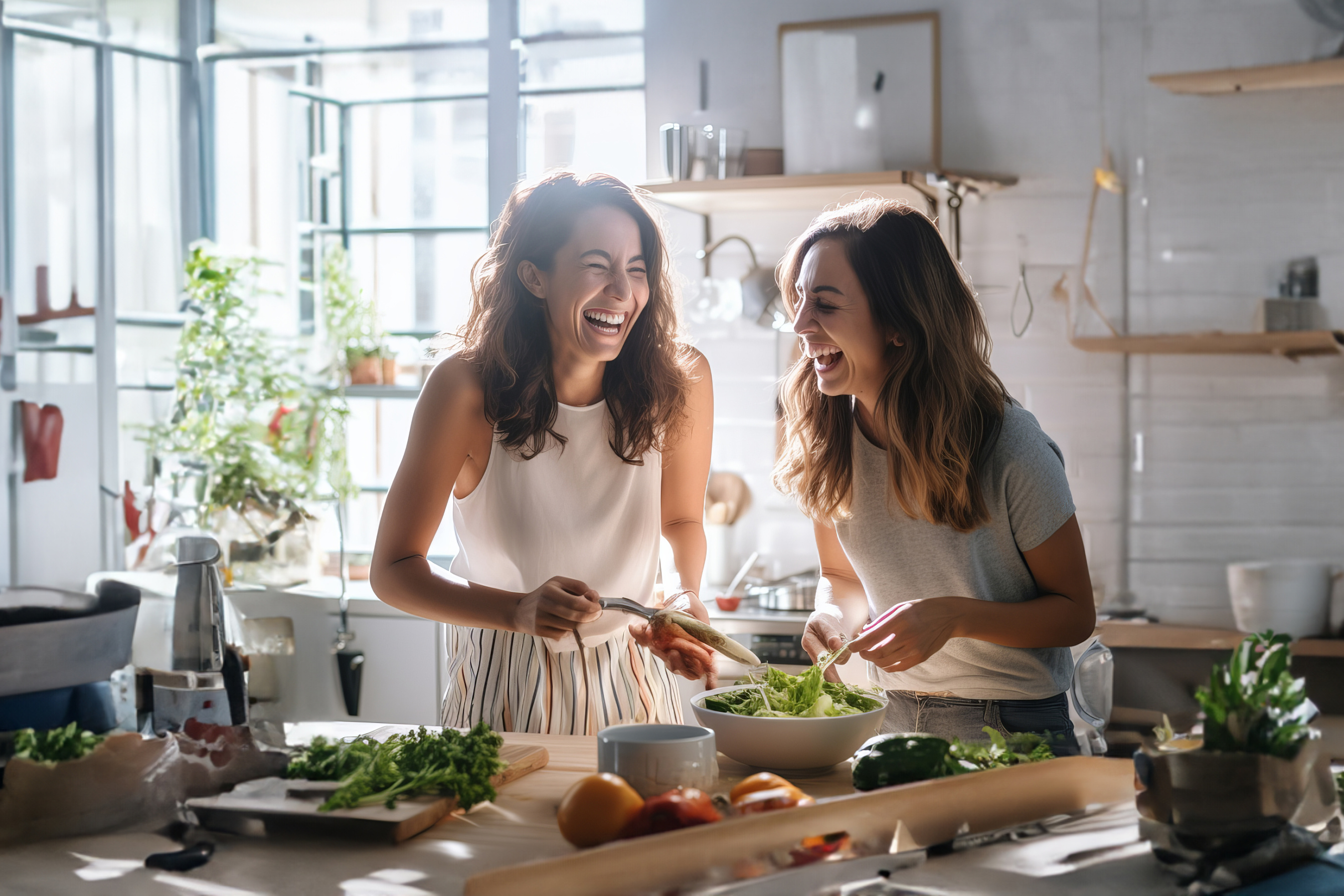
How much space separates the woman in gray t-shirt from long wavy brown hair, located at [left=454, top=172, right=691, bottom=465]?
25 cm

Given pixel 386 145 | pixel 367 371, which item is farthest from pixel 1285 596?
pixel 386 145

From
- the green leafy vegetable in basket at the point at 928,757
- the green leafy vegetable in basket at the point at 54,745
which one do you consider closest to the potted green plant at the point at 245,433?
the green leafy vegetable in basket at the point at 54,745

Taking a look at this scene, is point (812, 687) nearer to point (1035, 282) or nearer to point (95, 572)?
point (1035, 282)

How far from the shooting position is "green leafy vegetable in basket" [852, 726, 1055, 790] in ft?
3.74

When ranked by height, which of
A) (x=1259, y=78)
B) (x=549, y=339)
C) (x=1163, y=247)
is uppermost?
(x=1259, y=78)

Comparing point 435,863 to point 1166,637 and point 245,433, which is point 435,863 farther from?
point 245,433

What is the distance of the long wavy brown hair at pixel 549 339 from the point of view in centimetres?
175

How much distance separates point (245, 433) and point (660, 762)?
2341 millimetres

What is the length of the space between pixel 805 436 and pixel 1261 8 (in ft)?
6.33

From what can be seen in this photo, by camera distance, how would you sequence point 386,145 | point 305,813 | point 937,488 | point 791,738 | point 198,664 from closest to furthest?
1. point 305,813
2. point 791,738
3. point 198,664
4. point 937,488
5. point 386,145

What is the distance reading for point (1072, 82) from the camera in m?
3.00

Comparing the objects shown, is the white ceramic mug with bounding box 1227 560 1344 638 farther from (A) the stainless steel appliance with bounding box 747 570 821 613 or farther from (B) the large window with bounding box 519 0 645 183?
(B) the large window with bounding box 519 0 645 183

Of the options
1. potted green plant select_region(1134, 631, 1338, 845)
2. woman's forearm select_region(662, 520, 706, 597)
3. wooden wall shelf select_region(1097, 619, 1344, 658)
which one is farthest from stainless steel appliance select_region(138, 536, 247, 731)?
wooden wall shelf select_region(1097, 619, 1344, 658)

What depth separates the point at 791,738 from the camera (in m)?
1.27
